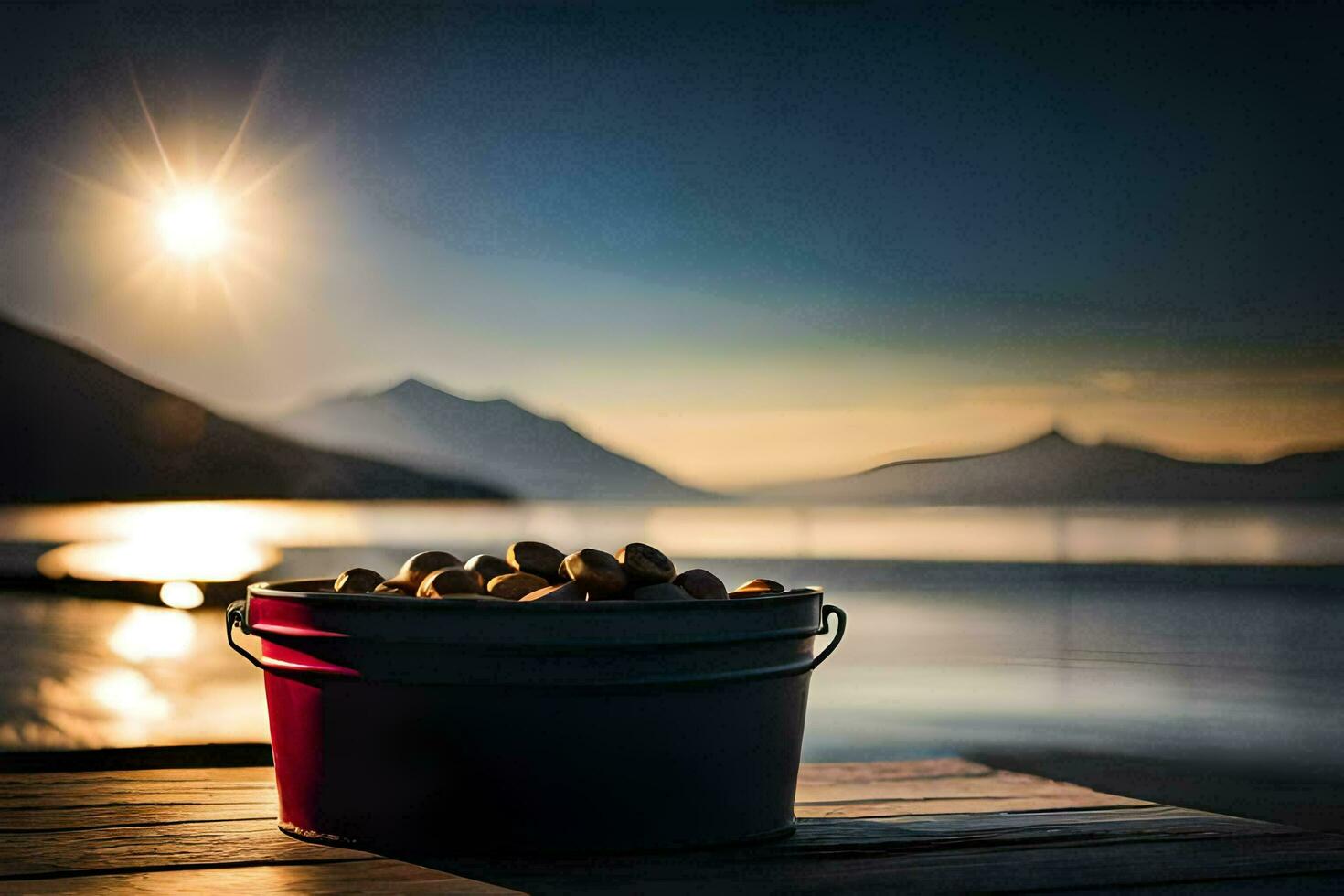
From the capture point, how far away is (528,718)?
6.16 feet

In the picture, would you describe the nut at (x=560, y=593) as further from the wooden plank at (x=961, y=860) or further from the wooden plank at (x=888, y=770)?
the wooden plank at (x=888, y=770)

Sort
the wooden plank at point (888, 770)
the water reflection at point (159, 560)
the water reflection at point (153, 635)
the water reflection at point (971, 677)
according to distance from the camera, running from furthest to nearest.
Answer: the water reflection at point (159, 560)
the water reflection at point (153, 635)
the water reflection at point (971, 677)
the wooden plank at point (888, 770)

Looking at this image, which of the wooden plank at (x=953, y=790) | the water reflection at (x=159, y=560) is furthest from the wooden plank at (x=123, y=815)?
the water reflection at (x=159, y=560)

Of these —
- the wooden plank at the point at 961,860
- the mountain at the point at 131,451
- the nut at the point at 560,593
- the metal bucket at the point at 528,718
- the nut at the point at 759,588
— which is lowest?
the wooden plank at the point at 961,860

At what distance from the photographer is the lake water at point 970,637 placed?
4895mm

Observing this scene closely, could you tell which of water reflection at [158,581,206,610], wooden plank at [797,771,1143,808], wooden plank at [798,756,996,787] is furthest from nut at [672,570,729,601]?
water reflection at [158,581,206,610]

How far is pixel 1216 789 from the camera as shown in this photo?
4.21 m

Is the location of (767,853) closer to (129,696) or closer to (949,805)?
(949,805)

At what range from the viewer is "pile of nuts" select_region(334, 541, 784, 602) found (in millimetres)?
2014

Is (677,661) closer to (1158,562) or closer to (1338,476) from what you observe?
(1158,562)

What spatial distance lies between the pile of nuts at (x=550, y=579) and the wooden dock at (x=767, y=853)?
324 mm

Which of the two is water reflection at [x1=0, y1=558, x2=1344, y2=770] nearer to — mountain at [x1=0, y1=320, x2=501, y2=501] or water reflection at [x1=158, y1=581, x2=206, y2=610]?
water reflection at [x1=158, y1=581, x2=206, y2=610]

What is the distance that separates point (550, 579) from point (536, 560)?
0.04 metres

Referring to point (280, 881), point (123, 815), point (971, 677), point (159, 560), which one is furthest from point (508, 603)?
point (159, 560)
